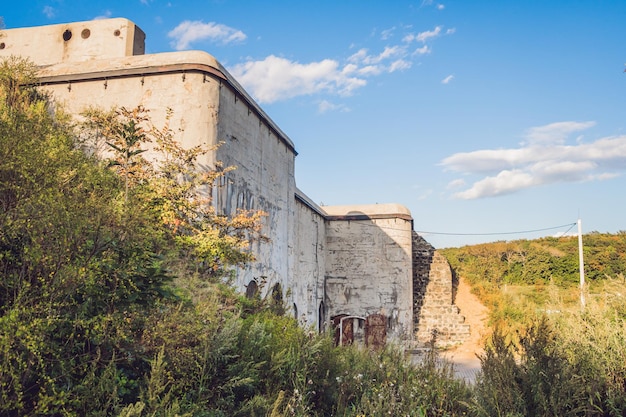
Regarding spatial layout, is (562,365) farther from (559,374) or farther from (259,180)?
(259,180)

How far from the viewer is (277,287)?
14.4 m

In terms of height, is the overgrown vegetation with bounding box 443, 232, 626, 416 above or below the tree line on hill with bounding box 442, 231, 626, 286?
below

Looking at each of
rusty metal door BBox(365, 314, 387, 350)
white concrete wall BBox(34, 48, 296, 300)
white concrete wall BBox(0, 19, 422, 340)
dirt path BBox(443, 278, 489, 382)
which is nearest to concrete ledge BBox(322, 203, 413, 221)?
white concrete wall BBox(0, 19, 422, 340)

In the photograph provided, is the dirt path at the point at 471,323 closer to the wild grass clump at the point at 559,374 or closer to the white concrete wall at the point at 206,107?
the white concrete wall at the point at 206,107

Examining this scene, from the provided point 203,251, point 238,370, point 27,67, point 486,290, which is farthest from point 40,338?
point 486,290

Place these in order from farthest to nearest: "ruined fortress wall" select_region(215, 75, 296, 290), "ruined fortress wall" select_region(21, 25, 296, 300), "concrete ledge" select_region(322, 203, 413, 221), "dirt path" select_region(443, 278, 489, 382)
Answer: "concrete ledge" select_region(322, 203, 413, 221) → "dirt path" select_region(443, 278, 489, 382) → "ruined fortress wall" select_region(215, 75, 296, 290) → "ruined fortress wall" select_region(21, 25, 296, 300)

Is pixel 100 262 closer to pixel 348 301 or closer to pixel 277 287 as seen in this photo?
pixel 277 287

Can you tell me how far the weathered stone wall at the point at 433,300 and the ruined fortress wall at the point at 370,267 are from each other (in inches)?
55.7

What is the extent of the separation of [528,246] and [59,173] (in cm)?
2945

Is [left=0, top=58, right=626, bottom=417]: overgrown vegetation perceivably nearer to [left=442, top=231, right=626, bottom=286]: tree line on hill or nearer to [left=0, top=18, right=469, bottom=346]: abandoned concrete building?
[left=0, top=18, right=469, bottom=346]: abandoned concrete building

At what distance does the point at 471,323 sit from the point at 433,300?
1.85 meters

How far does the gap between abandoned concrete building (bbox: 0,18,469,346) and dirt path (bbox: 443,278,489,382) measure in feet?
1.46

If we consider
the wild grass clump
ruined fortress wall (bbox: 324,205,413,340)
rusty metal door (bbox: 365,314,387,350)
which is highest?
ruined fortress wall (bbox: 324,205,413,340)

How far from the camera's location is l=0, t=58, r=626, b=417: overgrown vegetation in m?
3.43
